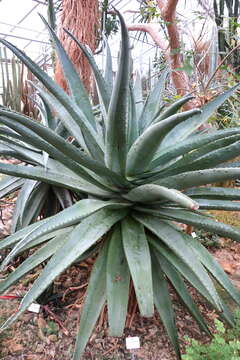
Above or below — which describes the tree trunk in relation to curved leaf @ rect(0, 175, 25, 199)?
above

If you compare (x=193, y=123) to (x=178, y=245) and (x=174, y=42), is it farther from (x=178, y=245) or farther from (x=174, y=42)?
(x=174, y=42)

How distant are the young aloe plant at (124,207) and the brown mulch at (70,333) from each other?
0.64ft

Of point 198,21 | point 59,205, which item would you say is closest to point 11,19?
point 198,21

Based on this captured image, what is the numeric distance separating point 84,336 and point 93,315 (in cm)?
6

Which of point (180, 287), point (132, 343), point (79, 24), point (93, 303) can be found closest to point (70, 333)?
point (132, 343)

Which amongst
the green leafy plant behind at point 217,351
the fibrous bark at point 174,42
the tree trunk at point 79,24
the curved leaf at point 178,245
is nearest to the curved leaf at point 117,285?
the curved leaf at point 178,245

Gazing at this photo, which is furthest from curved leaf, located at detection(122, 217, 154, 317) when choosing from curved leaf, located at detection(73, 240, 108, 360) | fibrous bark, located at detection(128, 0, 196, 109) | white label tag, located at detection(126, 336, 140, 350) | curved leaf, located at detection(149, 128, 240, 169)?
fibrous bark, located at detection(128, 0, 196, 109)

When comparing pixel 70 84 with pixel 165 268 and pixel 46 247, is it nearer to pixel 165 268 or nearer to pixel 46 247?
pixel 46 247

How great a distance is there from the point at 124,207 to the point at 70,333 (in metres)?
0.57

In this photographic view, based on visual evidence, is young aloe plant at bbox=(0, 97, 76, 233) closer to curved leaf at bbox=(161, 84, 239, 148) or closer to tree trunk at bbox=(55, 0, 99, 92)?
curved leaf at bbox=(161, 84, 239, 148)

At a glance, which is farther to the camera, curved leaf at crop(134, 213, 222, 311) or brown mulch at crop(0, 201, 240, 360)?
brown mulch at crop(0, 201, 240, 360)

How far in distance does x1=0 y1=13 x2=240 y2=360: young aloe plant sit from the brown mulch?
0.19 metres

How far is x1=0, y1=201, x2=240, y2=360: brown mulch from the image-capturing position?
1.09m

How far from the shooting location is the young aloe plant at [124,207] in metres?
0.82
